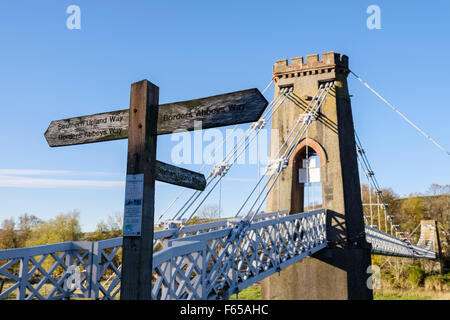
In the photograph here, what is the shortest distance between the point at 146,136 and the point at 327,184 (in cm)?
1078

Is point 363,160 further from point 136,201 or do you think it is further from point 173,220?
point 136,201

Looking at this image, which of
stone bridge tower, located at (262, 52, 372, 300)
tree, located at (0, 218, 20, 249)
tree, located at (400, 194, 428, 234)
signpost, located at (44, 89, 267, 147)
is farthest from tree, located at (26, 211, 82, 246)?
tree, located at (400, 194, 428, 234)

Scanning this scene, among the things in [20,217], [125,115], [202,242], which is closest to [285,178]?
[202,242]

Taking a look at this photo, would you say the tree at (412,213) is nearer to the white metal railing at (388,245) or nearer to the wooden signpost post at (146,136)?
the white metal railing at (388,245)

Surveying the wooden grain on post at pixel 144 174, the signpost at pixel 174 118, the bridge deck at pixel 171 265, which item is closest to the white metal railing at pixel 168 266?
the bridge deck at pixel 171 265

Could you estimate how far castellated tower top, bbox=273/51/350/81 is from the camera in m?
13.6

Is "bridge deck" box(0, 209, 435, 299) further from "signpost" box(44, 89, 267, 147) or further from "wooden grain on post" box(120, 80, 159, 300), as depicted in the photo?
"signpost" box(44, 89, 267, 147)

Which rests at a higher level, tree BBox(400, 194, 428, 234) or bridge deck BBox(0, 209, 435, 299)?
tree BBox(400, 194, 428, 234)

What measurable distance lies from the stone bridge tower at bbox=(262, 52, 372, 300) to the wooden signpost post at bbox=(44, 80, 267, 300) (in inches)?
399

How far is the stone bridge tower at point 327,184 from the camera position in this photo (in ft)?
40.5

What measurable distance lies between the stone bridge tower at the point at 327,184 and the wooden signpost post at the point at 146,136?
1014 centimetres

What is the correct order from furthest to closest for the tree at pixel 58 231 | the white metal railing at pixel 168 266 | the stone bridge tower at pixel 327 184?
the tree at pixel 58 231 → the stone bridge tower at pixel 327 184 → the white metal railing at pixel 168 266

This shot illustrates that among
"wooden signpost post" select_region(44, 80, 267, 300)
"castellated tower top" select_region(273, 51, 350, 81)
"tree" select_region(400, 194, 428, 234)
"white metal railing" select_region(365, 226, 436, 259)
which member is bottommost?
"white metal railing" select_region(365, 226, 436, 259)

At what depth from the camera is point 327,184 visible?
1311 cm
